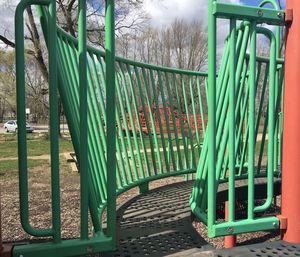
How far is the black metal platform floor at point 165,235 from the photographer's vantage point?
185 centimetres

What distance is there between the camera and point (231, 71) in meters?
1.84

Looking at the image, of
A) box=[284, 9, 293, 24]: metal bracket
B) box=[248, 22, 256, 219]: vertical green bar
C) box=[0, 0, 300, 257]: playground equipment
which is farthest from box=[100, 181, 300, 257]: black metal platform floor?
box=[284, 9, 293, 24]: metal bracket

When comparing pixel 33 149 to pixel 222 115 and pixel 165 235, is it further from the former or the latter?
pixel 222 115

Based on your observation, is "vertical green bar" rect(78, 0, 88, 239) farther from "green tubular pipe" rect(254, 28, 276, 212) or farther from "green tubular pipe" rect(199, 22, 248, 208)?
"green tubular pipe" rect(254, 28, 276, 212)

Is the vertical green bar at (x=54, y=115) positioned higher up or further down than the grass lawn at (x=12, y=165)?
higher up

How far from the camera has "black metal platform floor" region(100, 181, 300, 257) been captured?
185 cm

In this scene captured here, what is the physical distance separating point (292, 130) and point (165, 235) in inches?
37.8

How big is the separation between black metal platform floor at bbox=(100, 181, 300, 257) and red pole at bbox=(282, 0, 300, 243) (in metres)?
0.17

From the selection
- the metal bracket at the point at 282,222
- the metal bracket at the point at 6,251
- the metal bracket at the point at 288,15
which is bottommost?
the metal bracket at the point at 282,222

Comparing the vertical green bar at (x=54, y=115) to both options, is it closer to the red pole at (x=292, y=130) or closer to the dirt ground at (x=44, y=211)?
the red pole at (x=292, y=130)

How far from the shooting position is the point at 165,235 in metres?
2.16

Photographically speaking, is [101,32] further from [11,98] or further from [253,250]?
[11,98]

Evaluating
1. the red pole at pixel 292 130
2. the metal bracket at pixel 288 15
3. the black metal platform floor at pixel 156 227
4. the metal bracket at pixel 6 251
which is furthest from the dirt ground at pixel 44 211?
the metal bracket at pixel 288 15

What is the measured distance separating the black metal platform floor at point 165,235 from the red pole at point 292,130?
171 mm
